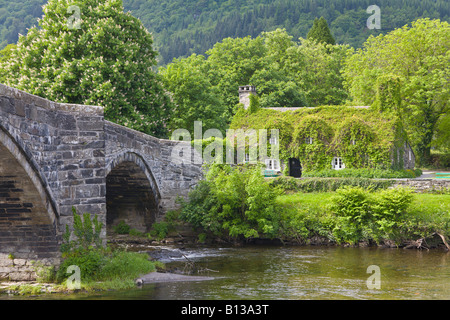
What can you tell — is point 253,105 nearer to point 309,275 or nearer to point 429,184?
point 429,184

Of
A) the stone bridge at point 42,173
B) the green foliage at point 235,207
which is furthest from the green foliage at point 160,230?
the stone bridge at point 42,173

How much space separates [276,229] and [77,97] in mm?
11479

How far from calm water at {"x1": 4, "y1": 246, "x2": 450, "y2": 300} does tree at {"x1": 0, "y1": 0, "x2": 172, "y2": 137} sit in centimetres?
905

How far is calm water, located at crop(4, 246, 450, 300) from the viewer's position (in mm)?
14672

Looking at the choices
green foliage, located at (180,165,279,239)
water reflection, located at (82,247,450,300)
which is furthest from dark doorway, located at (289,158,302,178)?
water reflection, located at (82,247,450,300)

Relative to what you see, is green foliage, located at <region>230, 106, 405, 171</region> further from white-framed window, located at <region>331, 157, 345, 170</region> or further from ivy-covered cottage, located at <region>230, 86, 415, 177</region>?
white-framed window, located at <region>331, 157, 345, 170</region>

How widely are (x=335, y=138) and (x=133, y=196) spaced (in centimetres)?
1678

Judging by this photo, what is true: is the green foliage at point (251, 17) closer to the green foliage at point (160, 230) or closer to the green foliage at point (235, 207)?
the green foliage at point (235, 207)

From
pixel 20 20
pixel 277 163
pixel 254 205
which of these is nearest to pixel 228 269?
pixel 254 205

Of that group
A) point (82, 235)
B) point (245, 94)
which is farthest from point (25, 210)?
point (245, 94)

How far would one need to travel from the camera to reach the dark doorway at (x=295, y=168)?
127 feet

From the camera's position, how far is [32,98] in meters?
14.0
